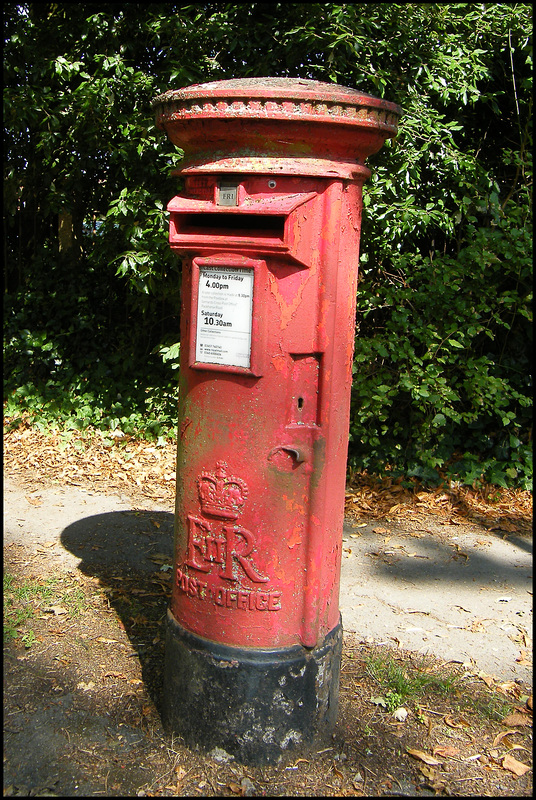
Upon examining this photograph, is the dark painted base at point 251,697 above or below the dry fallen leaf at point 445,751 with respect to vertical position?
above

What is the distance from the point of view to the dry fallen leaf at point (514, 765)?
102 inches

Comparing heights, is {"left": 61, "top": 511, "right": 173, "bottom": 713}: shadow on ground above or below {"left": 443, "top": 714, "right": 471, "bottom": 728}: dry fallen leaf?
above

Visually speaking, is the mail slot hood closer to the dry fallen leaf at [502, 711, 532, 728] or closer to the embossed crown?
the embossed crown

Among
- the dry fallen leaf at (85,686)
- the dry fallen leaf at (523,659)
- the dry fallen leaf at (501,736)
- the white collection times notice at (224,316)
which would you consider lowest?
the dry fallen leaf at (501,736)

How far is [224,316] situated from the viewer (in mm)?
2395

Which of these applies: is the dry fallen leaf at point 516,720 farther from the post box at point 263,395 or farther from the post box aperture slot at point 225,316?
the post box aperture slot at point 225,316

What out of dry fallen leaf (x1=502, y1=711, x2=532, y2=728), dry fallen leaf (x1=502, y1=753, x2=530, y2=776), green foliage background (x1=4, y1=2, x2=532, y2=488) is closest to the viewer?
dry fallen leaf (x1=502, y1=753, x2=530, y2=776)

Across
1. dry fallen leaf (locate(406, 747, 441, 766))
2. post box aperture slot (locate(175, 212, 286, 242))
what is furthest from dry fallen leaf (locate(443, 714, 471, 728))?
post box aperture slot (locate(175, 212, 286, 242))

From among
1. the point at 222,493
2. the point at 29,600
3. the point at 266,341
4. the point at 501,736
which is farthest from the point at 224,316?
the point at 29,600

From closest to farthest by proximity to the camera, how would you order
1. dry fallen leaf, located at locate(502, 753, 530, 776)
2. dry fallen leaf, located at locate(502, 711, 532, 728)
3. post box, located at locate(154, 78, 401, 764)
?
post box, located at locate(154, 78, 401, 764) < dry fallen leaf, located at locate(502, 753, 530, 776) < dry fallen leaf, located at locate(502, 711, 532, 728)

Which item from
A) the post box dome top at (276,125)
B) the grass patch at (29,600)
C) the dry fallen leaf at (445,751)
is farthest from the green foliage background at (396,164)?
the post box dome top at (276,125)

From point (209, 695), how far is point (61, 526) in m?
2.44

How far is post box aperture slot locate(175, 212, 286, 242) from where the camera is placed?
2.32 meters

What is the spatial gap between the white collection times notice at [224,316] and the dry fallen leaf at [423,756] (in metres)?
1.56
